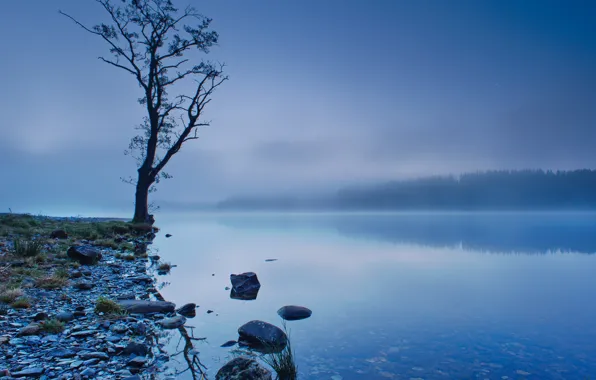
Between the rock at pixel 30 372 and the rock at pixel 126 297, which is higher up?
the rock at pixel 30 372

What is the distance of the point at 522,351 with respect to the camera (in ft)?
22.5

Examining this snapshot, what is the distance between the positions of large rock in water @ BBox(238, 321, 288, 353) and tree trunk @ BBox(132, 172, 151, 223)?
19.9m

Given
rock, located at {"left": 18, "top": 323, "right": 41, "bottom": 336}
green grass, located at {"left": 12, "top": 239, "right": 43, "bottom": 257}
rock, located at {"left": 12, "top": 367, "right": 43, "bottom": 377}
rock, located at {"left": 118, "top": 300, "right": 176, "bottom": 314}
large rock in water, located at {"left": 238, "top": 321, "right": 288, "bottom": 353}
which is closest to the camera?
rock, located at {"left": 12, "top": 367, "right": 43, "bottom": 377}

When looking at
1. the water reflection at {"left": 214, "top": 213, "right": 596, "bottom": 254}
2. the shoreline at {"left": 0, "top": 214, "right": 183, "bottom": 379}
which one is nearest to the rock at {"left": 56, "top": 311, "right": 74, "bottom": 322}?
the shoreline at {"left": 0, "top": 214, "right": 183, "bottom": 379}

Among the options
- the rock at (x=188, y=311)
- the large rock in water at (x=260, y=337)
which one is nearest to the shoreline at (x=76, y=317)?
the rock at (x=188, y=311)

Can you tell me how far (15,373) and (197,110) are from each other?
22.6 m

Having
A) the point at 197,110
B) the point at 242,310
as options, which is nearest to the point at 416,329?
the point at 242,310

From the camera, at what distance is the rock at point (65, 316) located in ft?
20.6

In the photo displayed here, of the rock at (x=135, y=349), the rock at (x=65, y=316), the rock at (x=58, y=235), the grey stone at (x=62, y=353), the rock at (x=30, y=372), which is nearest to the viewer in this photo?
the rock at (x=30, y=372)

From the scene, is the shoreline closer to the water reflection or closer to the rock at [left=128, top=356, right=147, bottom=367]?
the rock at [left=128, top=356, right=147, bottom=367]

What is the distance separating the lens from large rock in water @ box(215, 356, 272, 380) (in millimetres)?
4742

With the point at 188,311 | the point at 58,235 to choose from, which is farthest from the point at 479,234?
the point at 58,235

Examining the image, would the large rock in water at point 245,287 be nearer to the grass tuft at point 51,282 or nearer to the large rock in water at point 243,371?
the grass tuft at point 51,282

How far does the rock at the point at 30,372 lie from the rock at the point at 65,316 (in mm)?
2149
